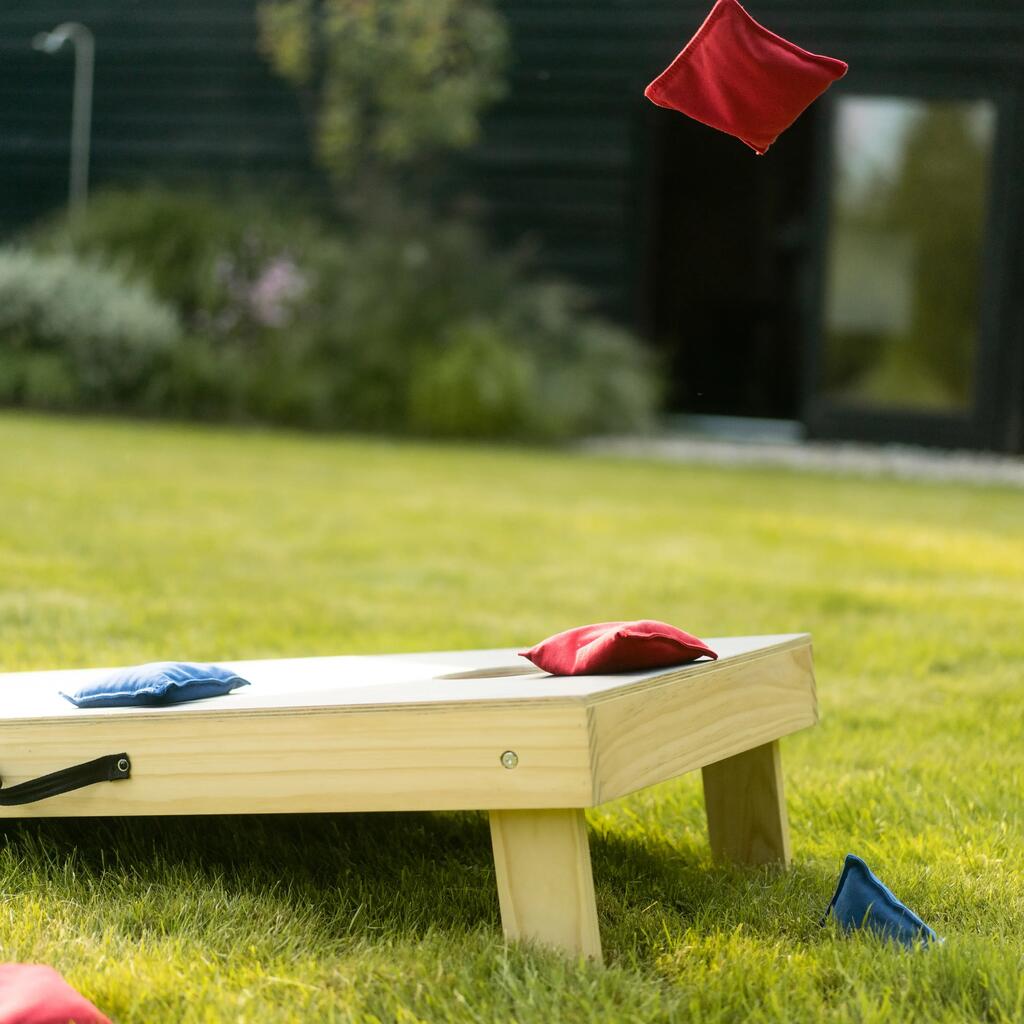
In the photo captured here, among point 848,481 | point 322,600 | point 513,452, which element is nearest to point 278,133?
point 513,452

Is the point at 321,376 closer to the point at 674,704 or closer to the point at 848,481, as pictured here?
the point at 848,481

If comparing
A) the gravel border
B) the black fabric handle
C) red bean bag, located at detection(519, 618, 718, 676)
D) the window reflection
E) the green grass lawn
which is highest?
the window reflection

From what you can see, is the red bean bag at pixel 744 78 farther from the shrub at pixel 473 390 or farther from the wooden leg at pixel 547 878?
the shrub at pixel 473 390

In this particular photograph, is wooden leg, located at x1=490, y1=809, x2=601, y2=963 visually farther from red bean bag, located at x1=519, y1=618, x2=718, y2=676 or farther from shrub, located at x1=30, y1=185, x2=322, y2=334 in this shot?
shrub, located at x1=30, y1=185, x2=322, y2=334

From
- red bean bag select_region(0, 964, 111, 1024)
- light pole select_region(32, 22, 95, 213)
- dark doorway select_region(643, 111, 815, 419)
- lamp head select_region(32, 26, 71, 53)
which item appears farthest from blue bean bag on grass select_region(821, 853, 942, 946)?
lamp head select_region(32, 26, 71, 53)

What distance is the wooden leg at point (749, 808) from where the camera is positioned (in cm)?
210

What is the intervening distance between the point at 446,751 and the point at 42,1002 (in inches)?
19.2

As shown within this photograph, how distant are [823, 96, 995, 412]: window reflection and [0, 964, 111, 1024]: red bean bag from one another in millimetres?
7628

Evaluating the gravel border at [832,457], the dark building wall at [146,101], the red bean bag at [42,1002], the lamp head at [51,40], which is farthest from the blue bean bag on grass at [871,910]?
the lamp head at [51,40]

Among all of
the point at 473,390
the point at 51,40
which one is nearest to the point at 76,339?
the point at 473,390

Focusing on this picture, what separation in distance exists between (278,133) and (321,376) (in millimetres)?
2481

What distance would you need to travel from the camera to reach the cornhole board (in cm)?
169

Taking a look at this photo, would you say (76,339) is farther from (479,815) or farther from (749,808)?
(749,808)

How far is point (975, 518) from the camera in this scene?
19.2 feet
